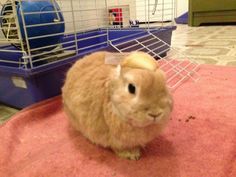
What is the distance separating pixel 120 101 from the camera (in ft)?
1.99

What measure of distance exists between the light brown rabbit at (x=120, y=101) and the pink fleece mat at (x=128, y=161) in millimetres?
58

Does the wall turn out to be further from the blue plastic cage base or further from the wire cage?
the blue plastic cage base

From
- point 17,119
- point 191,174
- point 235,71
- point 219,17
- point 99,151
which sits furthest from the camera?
point 219,17

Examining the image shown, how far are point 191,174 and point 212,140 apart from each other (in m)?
0.19

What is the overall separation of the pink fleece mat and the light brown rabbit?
0.06 metres

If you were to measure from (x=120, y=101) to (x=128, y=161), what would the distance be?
0.22 meters

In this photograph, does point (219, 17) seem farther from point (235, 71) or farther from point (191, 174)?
point (191, 174)

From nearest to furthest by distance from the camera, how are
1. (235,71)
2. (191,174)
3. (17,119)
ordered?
(191,174) → (17,119) → (235,71)

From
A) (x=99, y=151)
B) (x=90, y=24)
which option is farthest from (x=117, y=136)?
(x=90, y=24)

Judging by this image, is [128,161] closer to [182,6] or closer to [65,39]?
[65,39]

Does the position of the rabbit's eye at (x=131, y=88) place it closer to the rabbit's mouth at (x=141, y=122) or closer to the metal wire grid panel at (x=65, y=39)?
the rabbit's mouth at (x=141, y=122)

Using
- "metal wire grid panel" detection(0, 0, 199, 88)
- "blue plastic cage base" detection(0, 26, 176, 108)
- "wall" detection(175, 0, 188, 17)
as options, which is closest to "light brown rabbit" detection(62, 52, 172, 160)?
"blue plastic cage base" detection(0, 26, 176, 108)

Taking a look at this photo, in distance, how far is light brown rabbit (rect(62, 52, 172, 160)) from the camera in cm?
58

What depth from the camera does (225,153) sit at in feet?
2.42
